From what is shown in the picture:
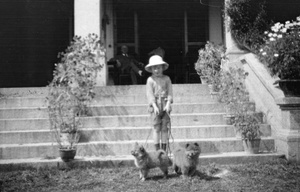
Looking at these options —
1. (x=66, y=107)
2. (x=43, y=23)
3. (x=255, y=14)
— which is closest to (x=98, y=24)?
(x=66, y=107)

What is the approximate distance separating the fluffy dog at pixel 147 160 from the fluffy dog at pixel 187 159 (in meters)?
0.18

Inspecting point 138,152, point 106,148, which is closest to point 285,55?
point 138,152

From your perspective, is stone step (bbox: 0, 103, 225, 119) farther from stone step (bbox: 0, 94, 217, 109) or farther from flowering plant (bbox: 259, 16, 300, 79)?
flowering plant (bbox: 259, 16, 300, 79)

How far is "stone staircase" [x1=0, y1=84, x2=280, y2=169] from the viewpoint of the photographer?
17.6 ft

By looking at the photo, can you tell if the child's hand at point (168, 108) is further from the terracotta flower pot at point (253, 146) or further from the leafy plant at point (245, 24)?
the leafy plant at point (245, 24)

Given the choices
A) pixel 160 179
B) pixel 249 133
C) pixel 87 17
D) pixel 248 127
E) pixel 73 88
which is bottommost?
pixel 160 179

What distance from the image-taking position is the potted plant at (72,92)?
541 centimetres

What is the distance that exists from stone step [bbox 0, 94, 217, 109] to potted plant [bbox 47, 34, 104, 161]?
19.9 inches

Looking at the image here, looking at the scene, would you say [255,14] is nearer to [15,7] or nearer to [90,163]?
[90,163]

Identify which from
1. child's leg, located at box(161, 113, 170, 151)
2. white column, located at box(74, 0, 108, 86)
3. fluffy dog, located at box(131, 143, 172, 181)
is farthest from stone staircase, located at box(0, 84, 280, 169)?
white column, located at box(74, 0, 108, 86)

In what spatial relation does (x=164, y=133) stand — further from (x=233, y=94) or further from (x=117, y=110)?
(x=233, y=94)

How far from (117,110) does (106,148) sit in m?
1.32

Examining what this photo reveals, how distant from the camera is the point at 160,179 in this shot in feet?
14.3

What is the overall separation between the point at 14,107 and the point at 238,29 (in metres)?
6.23
